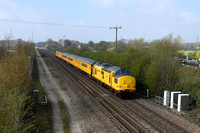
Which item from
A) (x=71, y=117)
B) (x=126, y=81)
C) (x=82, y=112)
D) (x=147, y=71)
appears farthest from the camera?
(x=147, y=71)

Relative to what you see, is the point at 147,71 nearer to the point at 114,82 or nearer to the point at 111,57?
the point at 114,82

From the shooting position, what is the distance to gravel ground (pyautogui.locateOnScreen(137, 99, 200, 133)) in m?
13.7

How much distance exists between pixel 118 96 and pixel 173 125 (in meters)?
8.59

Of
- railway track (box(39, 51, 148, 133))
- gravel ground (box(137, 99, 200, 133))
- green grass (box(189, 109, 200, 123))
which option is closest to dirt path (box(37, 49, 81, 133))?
railway track (box(39, 51, 148, 133))

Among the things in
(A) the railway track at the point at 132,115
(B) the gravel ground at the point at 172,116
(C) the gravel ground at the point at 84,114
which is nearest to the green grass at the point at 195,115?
(B) the gravel ground at the point at 172,116

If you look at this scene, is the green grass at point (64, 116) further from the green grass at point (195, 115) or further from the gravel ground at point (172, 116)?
the green grass at point (195, 115)

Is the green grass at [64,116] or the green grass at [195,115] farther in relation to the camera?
the green grass at [195,115]

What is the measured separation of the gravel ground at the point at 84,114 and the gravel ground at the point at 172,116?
16.9 feet

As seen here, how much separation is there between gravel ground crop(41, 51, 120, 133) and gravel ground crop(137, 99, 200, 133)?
515 cm

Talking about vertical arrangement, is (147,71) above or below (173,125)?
above

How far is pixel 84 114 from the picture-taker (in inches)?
646

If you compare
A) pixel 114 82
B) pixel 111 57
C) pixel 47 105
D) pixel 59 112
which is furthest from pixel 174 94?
pixel 111 57

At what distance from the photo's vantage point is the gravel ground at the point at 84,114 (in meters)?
13.6

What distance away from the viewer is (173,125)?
1391 centimetres
